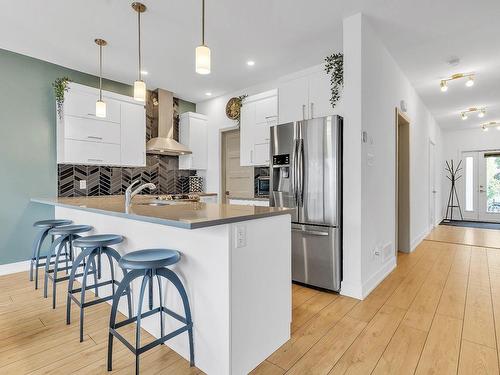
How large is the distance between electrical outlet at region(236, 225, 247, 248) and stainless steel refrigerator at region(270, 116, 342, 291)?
4.88ft

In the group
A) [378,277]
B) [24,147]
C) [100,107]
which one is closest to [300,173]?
[378,277]

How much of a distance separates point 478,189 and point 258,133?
7231 millimetres

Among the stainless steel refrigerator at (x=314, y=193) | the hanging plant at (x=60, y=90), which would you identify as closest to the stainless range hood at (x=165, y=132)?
the hanging plant at (x=60, y=90)

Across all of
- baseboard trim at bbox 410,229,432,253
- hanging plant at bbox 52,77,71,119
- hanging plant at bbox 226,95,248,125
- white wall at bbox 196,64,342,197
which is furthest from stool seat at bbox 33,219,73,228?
baseboard trim at bbox 410,229,432,253

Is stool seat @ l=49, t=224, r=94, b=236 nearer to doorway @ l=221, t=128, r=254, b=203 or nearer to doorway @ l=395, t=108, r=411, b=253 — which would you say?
doorway @ l=221, t=128, r=254, b=203

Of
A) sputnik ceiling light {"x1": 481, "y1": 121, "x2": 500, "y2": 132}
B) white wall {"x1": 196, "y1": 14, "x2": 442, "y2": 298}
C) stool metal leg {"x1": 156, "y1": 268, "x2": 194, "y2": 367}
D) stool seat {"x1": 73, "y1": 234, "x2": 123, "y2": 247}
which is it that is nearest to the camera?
stool metal leg {"x1": 156, "y1": 268, "x2": 194, "y2": 367}

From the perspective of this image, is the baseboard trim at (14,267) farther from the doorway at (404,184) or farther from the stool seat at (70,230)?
the doorway at (404,184)

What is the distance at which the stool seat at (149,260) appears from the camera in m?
1.59

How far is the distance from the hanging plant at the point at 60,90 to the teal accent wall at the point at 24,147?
6.3 inches

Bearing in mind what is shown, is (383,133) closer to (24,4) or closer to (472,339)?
(472,339)

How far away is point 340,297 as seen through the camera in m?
2.79

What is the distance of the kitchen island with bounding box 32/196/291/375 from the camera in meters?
1.56

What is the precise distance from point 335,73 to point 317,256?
201 centimetres

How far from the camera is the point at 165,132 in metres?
5.02
